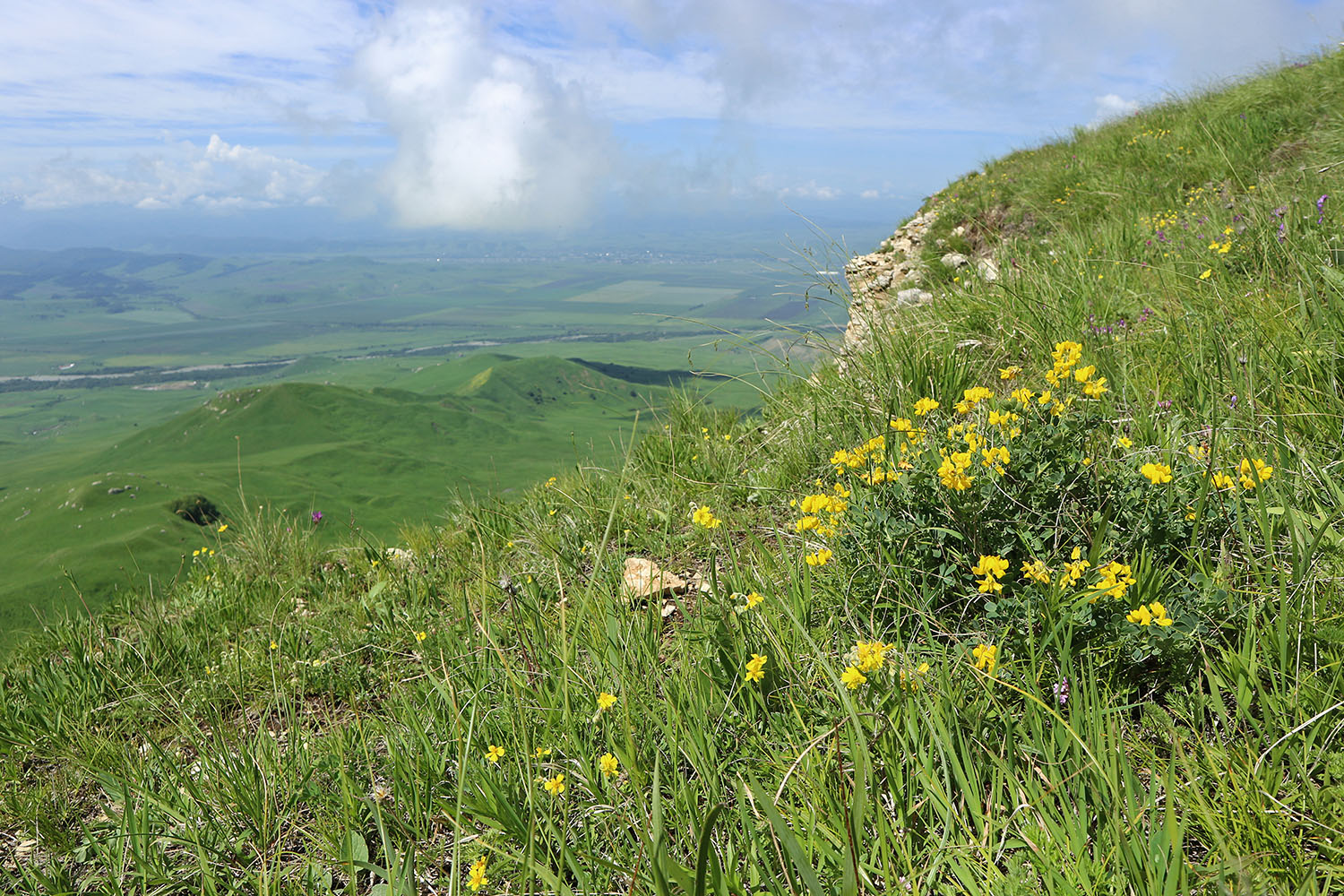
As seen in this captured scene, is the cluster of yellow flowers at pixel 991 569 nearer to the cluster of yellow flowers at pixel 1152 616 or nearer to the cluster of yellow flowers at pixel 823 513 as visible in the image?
the cluster of yellow flowers at pixel 1152 616

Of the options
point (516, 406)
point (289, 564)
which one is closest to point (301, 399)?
point (516, 406)

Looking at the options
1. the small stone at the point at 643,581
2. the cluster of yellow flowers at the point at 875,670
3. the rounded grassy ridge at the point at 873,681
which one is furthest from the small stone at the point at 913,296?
the cluster of yellow flowers at the point at 875,670

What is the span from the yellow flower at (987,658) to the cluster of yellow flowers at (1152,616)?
36 centimetres

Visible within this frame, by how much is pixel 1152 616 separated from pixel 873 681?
75 cm

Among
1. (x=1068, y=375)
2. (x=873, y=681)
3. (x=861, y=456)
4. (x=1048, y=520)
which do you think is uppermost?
(x=1068, y=375)

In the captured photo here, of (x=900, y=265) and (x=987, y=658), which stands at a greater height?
(x=900, y=265)

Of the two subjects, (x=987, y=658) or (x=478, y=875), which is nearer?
(x=478, y=875)

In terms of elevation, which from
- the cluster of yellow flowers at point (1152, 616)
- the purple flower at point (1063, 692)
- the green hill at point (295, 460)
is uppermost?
the cluster of yellow flowers at point (1152, 616)

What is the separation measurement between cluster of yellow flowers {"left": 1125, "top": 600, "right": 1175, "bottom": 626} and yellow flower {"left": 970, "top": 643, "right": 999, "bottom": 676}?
360 millimetres

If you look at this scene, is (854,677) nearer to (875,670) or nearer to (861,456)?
(875,670)

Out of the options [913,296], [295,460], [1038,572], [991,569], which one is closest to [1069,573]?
[1038,572]

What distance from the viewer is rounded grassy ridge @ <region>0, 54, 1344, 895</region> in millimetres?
1673

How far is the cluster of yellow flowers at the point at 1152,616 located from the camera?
1825mm

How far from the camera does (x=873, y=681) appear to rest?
6.64 ft
